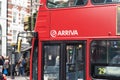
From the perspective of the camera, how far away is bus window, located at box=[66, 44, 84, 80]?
9.20m

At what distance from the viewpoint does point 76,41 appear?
9.27 meters

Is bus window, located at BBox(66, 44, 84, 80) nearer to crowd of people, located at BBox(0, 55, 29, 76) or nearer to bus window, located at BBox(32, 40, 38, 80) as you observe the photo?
bus window, located at BBox(32, 40, 38, 80)

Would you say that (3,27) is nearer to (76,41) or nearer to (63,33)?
(63,33)

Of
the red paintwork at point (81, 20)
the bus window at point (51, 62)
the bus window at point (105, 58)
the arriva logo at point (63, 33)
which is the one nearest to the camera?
the bus window at point (105, 58)

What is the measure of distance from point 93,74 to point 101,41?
0.75m

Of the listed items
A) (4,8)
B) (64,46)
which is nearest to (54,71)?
(64,46)

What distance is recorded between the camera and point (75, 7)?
30.7ft

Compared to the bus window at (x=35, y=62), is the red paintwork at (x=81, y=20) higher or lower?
higher

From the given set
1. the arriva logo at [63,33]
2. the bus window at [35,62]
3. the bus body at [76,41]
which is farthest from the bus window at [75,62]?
the bus window at [35,62]

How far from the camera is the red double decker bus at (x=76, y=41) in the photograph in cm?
878

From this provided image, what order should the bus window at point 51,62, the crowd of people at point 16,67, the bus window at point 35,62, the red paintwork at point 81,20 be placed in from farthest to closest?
the crowd of people at point 16,67 → the bus window at point 35,62 → the bus window at point 51,62 → the red paintwork at point 81,20

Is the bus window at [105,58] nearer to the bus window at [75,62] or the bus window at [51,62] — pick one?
the bus window at [75,62]

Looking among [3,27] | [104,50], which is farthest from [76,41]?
[3,27]

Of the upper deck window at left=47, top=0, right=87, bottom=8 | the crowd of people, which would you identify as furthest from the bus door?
the crowd of people
